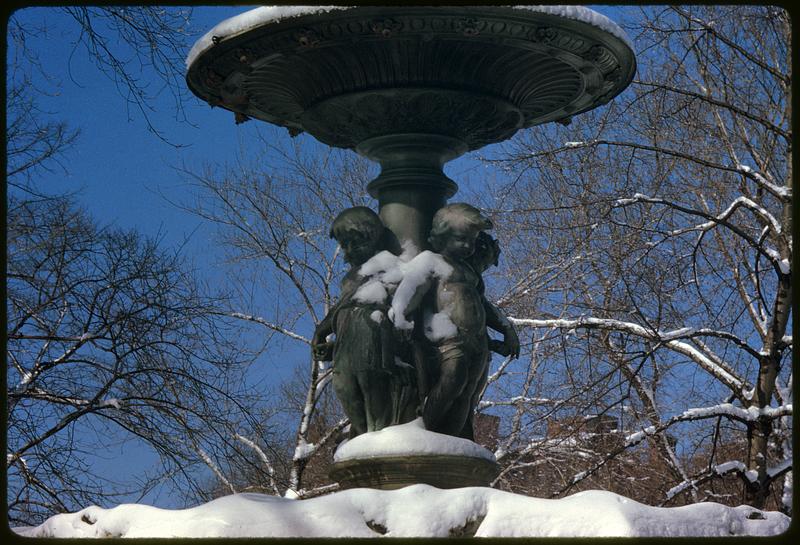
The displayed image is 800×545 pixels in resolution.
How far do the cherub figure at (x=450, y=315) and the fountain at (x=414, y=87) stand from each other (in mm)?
19

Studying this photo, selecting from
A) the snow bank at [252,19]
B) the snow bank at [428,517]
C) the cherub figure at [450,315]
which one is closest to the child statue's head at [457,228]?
the cherub figure at [450,315]

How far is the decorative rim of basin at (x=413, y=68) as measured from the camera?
6.84 m

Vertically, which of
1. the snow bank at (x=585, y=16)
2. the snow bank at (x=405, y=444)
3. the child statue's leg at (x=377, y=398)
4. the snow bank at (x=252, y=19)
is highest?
the snow bank at (x=252, y=19)

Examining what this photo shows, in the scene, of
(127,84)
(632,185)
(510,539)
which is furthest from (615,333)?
(510,539)

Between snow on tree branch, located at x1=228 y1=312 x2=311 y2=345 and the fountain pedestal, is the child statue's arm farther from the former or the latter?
snow on tree branch, located at x1=228 y1=312 x2=311 y2=345

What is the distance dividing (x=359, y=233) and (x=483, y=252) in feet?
2.54

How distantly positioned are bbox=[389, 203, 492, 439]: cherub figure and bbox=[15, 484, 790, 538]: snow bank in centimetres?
160

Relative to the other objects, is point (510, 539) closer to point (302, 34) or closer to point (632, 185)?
point (302, 34)

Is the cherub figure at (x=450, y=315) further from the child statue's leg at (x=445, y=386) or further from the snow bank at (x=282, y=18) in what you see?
the snow bank at (x=282, y=18)

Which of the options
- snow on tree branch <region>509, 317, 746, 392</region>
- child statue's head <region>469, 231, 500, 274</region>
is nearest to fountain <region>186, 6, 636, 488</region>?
child statue's head <region>469, 231, 500, 274</region>

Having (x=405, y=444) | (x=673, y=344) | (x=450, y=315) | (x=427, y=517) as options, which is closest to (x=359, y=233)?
(x=450, y=315)

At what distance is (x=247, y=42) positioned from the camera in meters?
7.12

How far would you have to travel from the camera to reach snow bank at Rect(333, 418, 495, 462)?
7.12m

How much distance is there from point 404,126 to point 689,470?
11745 mm
